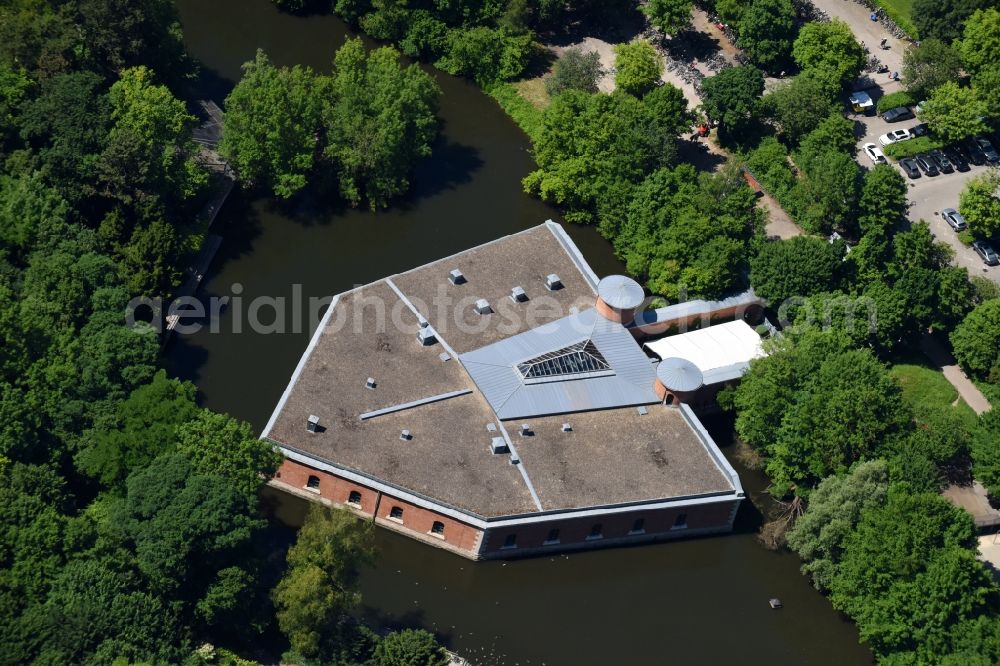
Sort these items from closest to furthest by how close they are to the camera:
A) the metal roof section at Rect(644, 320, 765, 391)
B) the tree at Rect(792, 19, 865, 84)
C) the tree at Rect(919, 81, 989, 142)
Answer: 1. the metal roof section at Rect(644, 320, 765, 391)
2. the tree at Rect(919, 81, 989, 142)
3. the tree at Rect(792, 19, 865, 84)

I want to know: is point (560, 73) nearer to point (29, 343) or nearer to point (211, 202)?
point (211, 202)

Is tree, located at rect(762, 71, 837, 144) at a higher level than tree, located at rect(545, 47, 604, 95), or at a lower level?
higher

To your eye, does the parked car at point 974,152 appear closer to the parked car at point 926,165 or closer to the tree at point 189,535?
the parked car at point 926,165

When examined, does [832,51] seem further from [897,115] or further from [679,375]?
[679,375]

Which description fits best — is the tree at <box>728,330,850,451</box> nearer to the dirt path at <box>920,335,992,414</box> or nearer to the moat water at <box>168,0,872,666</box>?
the moat water at <box>168,0,872,666</box>

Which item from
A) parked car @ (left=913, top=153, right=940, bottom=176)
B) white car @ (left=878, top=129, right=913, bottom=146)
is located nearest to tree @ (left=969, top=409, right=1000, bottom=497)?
parked car @ (left=913, top=153, right=940, bottom=176)

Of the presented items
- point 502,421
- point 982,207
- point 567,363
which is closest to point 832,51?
point 982,207
